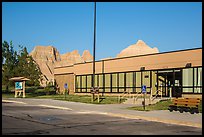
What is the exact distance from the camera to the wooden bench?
63.3 feet

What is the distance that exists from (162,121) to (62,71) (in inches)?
1470

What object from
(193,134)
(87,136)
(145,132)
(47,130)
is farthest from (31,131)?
(193,134)

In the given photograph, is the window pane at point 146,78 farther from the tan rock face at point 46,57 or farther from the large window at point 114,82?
the tan rock face at point 46,57

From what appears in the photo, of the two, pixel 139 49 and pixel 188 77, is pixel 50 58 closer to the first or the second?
pixel 139 49

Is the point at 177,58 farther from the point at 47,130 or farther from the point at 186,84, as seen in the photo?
the point at 47,130

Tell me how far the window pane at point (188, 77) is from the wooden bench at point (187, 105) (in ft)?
30.9

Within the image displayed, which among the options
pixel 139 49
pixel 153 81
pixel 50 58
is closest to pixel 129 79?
pixel 153 81

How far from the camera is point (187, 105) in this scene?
64.8 ft

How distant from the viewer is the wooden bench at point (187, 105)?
19.3 meters

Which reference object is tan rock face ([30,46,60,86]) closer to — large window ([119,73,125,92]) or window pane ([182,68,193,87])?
large window ([119,73,125,92])

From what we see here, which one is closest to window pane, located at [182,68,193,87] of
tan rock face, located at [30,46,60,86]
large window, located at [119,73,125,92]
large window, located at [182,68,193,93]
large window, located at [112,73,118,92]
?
large window, located at [182,68,193,93]

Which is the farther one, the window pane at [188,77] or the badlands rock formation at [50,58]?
the badlands rock formation at [50,58]

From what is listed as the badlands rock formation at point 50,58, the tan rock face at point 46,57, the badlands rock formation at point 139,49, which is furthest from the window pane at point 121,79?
the badlands rock formation at point 139,49

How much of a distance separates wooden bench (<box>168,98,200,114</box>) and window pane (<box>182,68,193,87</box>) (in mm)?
9429
